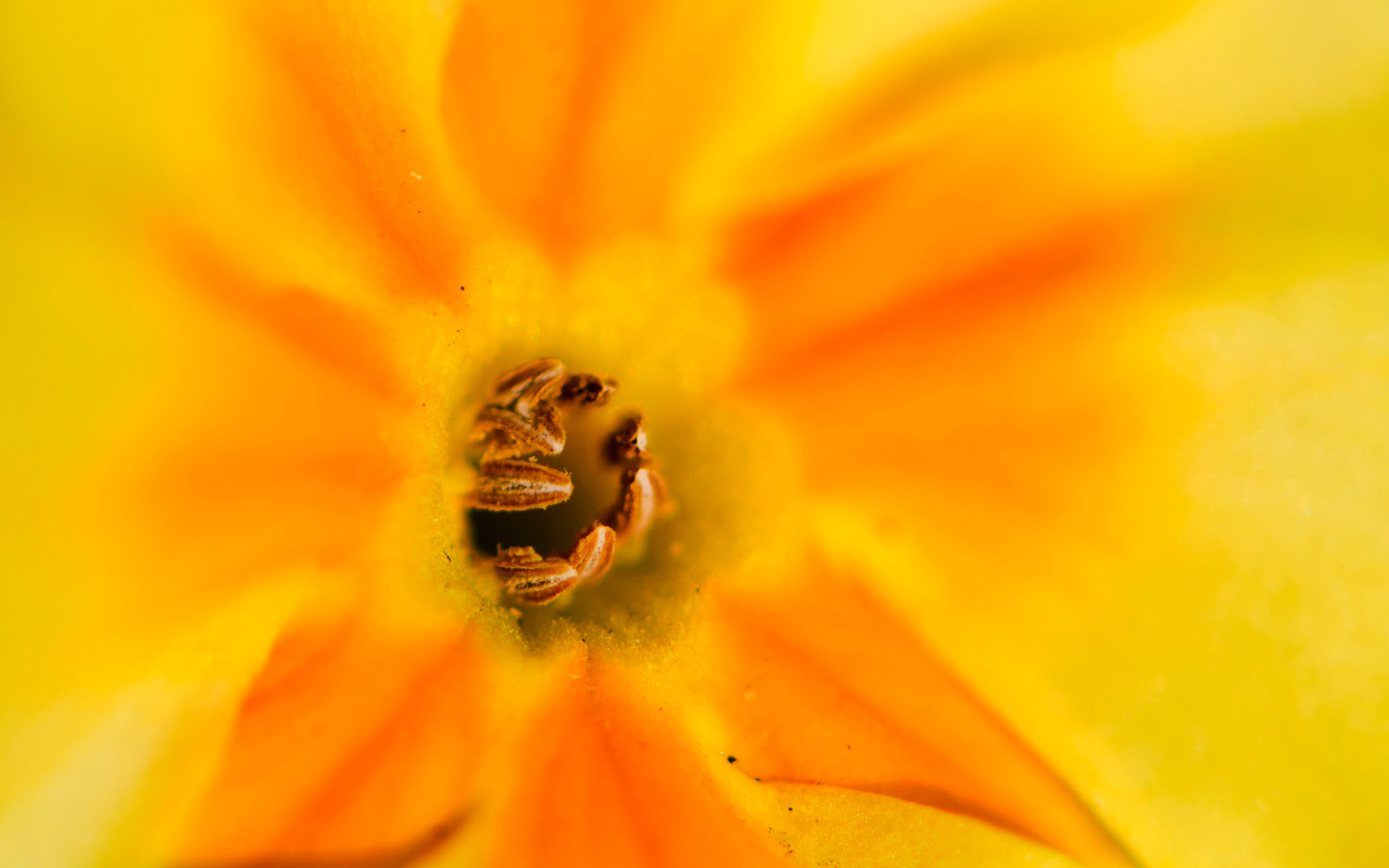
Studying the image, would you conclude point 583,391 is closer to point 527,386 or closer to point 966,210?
point 527,386

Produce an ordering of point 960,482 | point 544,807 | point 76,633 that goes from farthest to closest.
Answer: point 960,482
point 544,807
point 76,633

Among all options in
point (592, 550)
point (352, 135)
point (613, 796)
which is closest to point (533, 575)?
point (592, 550)

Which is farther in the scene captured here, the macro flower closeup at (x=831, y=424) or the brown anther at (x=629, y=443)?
the brown anther at (x=629, y=443)

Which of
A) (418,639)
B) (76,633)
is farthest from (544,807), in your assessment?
(76,633)

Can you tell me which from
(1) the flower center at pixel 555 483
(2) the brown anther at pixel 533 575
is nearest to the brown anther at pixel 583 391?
(1) the flower center at pixel 555 483

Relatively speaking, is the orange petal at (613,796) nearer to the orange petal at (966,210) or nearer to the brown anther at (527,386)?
the brown anther at (527,386)

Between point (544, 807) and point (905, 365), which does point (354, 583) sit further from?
point (905, 365)

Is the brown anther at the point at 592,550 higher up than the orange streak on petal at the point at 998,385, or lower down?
lower down
